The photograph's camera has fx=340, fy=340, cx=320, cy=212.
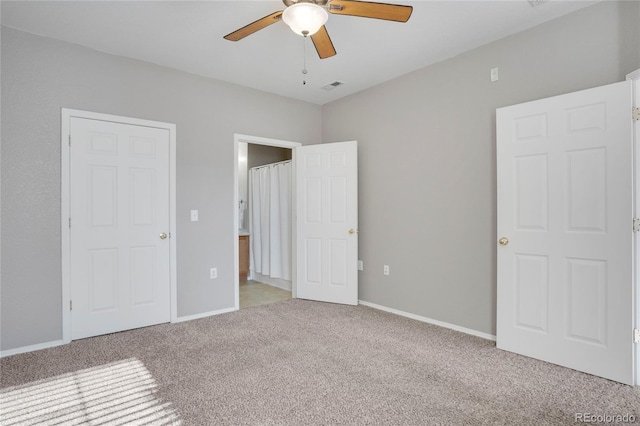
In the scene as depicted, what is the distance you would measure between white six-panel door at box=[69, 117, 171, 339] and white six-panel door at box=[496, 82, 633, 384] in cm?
319

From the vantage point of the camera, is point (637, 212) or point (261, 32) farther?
point (261, 32)

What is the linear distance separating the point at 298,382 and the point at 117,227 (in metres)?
2.23

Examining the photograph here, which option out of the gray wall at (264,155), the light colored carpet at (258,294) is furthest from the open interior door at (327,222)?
the gray wall at (264,155)

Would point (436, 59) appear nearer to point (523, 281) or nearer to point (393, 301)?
point (523, 281)

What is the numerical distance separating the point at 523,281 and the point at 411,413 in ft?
4.83

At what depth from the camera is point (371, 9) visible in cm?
191

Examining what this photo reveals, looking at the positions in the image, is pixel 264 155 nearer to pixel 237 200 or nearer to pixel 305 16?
pixel 237 200

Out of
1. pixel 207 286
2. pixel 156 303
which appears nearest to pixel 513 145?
pixel 207 286

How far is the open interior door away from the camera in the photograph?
4168mm

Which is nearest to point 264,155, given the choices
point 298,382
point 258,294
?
point 258,294

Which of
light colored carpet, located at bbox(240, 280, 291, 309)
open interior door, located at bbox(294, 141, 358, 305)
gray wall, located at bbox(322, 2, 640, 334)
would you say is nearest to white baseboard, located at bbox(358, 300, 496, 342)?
gray wall, located at bbox(322, 2, 640, 334)

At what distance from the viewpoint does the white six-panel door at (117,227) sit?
3018mm

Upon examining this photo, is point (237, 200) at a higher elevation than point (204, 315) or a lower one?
higher

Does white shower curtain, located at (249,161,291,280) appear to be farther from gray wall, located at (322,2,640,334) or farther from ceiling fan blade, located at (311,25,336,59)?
ceiling fan blade, located at (311,25,336,59)
